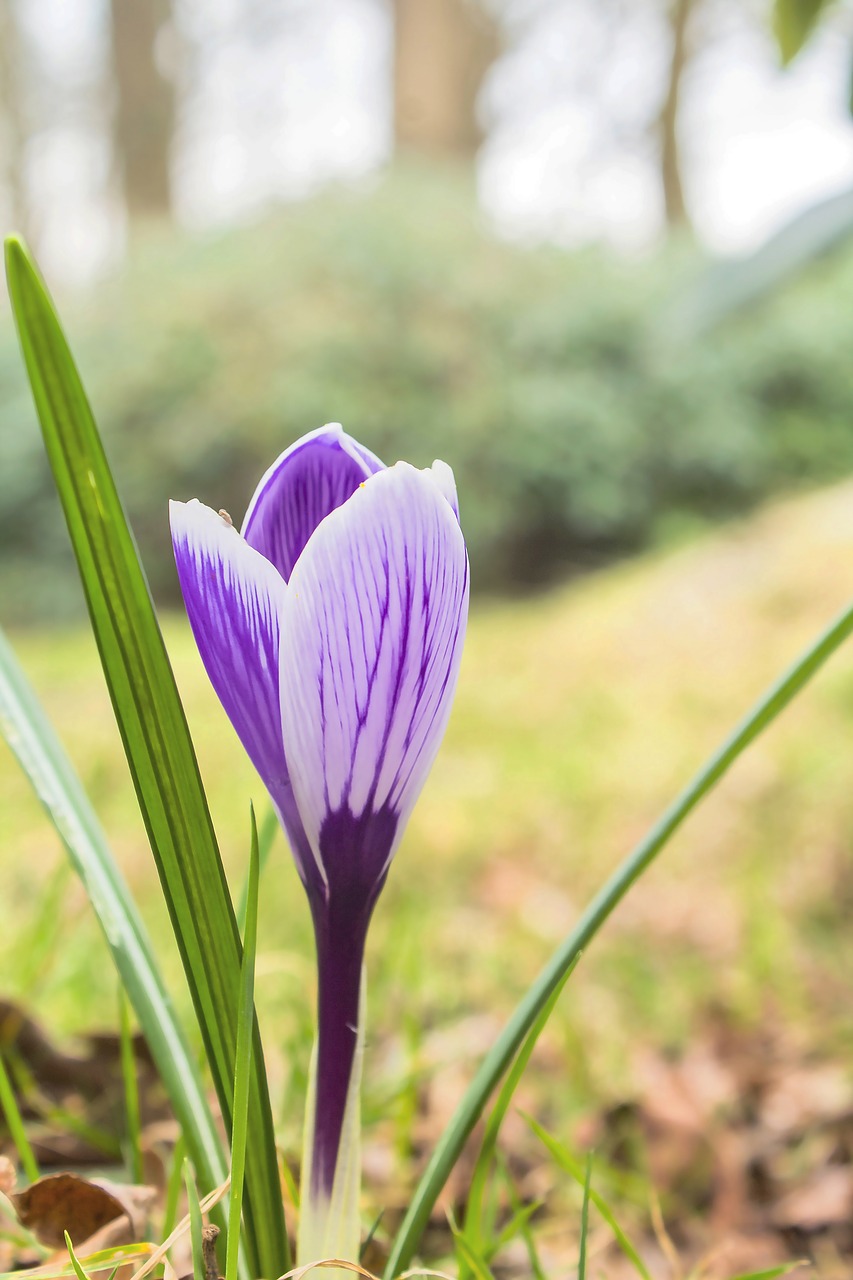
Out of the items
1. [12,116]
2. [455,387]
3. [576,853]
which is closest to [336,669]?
[576,853]

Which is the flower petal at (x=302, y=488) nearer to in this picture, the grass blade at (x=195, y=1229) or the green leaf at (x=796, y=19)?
the grass blade at (x=195, y=1229)

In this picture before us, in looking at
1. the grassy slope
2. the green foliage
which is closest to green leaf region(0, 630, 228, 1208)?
the grassy slope

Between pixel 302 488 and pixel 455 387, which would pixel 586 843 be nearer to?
pixel 302 488

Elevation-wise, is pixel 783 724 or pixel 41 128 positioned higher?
pixel 41 128

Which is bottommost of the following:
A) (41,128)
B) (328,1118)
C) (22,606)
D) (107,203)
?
(328,1118)

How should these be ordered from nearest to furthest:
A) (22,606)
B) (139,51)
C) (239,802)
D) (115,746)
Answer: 1. (239,802)
2. (115,746)
3. (22,606)
4. (139,51)

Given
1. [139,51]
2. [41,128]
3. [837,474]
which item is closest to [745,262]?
[837,474]

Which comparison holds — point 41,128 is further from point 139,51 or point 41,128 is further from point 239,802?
point 239,802
